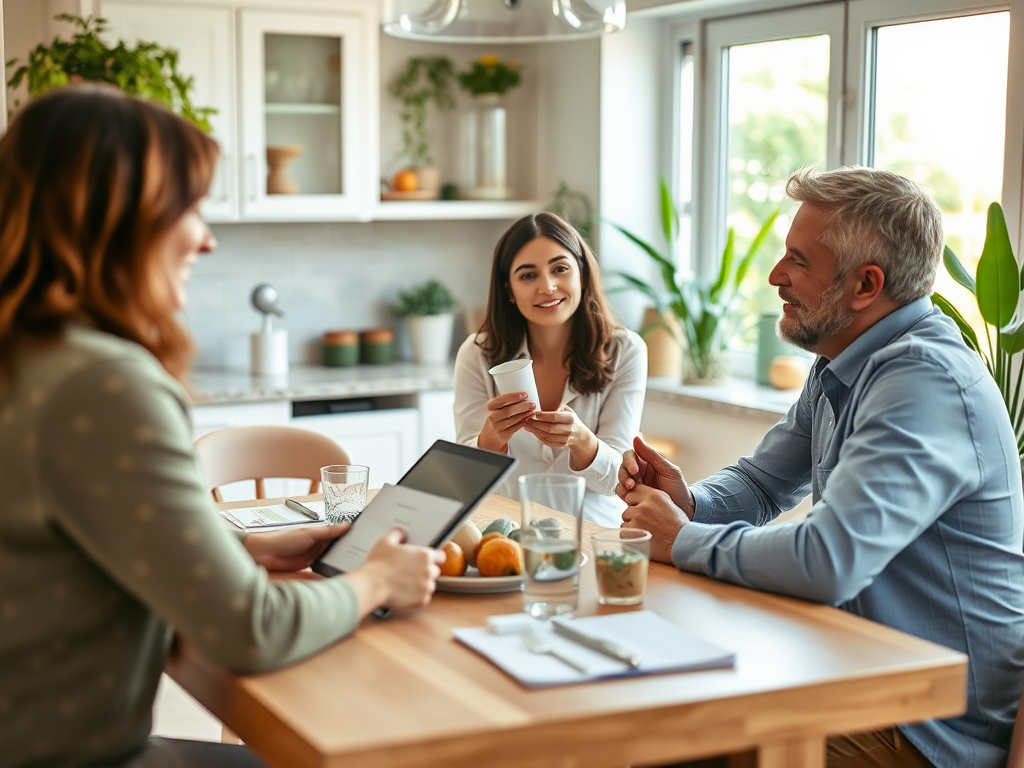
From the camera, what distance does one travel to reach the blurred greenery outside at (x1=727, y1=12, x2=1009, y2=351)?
11.1 feet

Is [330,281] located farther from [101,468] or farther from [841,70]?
[101,468]

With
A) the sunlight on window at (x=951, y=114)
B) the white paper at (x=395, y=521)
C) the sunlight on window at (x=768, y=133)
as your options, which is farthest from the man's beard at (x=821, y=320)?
the sunlight on window at (x=768, y=133)

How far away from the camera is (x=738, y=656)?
1.47 m

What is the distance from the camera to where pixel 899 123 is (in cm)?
363

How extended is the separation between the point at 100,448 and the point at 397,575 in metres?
0.46

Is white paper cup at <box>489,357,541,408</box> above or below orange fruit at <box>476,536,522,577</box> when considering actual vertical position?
above

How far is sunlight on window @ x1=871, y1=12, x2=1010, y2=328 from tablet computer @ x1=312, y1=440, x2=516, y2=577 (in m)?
2.02

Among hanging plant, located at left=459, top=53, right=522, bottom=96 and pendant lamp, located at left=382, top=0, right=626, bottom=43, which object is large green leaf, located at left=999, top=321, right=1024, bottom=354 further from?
hanging plant, located at left=459, top=53, right=522, bottom=96

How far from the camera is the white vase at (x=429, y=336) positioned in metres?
4.65

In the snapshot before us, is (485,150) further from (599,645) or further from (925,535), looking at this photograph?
(599,645)

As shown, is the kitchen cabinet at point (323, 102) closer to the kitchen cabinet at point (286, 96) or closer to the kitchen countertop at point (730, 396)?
the kitchen cabinet at point (286, 96)

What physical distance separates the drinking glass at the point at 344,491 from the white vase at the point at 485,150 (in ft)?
8.90

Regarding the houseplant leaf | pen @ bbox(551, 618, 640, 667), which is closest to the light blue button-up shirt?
pen @ bbox(551, 618, 640, 667)

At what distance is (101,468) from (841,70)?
3.09 metres
